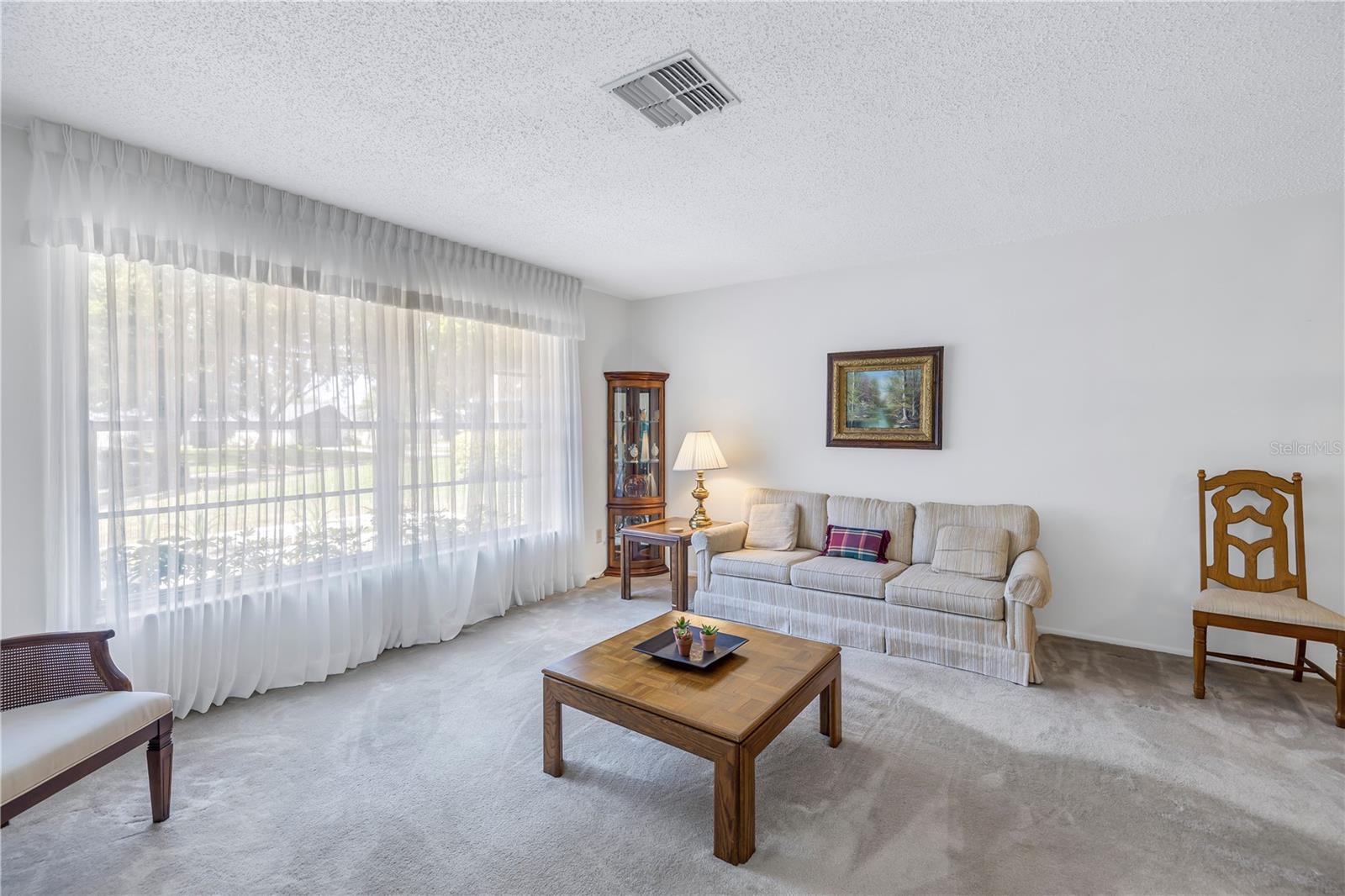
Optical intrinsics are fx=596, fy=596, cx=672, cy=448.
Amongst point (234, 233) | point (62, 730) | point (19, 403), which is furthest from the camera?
point (234, 233)

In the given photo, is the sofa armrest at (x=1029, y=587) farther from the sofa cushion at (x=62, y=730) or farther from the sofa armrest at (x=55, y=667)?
the sofa armrest at (x=55, y=667)

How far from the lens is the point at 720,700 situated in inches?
86.7

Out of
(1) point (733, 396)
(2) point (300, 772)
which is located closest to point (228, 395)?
(2) point (300, 772)

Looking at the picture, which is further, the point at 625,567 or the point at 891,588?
the point at 625,567

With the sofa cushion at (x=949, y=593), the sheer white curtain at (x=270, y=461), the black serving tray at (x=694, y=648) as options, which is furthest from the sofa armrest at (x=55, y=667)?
the sofa cushion at (x=949, y=593)

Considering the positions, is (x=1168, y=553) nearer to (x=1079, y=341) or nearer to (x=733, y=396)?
(x=1079, y=341)

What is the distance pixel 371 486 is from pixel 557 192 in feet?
6.80

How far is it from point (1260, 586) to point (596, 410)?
15.2 ft

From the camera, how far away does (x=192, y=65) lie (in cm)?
209

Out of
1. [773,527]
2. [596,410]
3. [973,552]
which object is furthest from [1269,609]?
[596,410]

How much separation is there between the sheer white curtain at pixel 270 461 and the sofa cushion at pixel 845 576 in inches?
85.6

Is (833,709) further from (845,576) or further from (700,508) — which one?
(700,508)

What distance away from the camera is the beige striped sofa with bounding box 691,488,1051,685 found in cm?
332

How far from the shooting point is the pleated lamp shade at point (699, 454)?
16.4 feet
